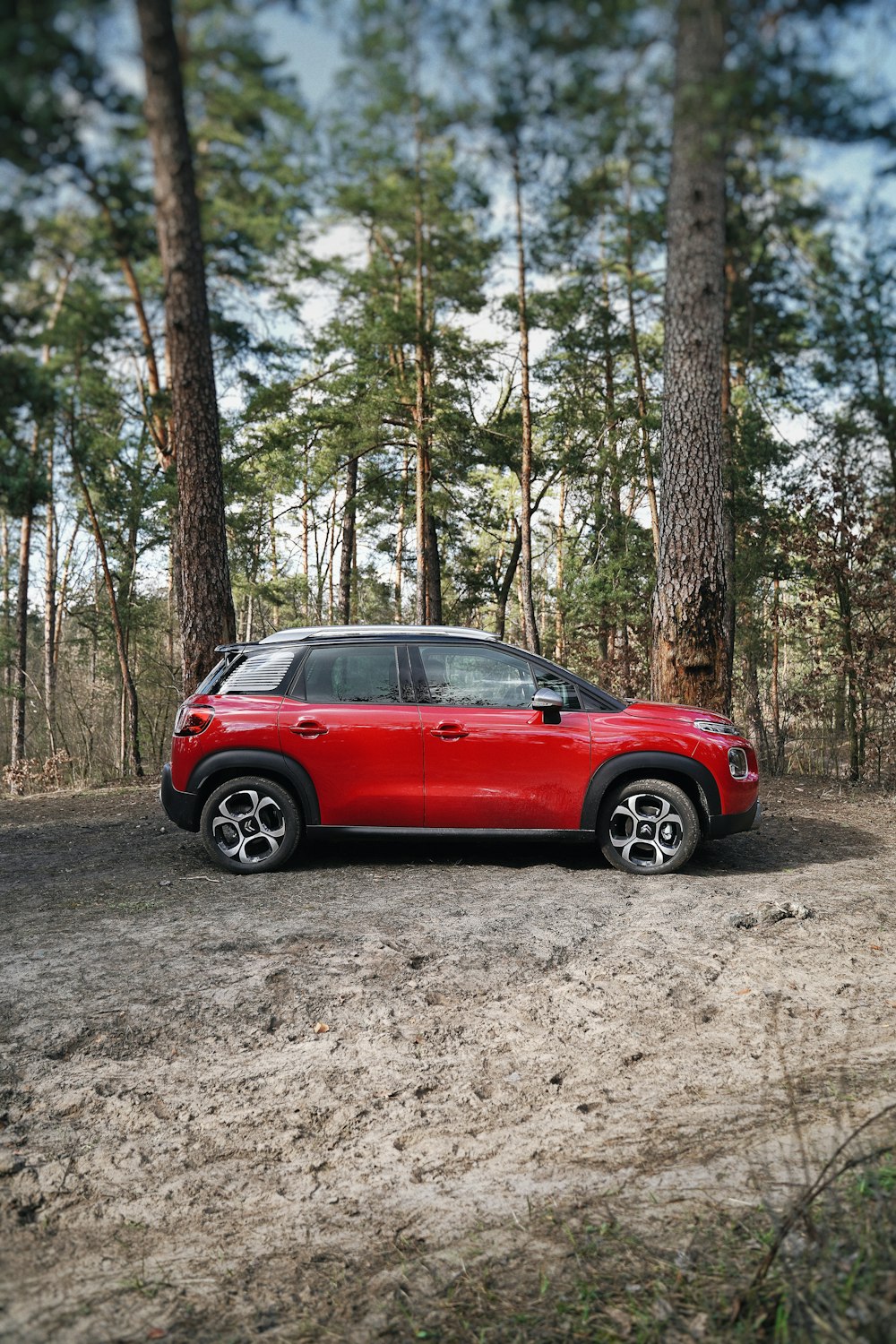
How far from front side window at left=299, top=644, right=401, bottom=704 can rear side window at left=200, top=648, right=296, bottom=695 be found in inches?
7.1

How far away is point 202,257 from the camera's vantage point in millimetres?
2383

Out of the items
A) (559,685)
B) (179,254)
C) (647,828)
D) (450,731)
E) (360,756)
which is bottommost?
(647,828)

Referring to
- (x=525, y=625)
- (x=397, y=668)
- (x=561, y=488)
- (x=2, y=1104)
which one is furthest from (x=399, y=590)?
(x=2, y=1104)

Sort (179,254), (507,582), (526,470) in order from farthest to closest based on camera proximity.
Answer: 1. (507,582)
2. (526,470)
3. (179,254)

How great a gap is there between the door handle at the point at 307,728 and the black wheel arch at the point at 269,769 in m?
0.21

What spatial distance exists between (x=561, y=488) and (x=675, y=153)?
22344 millimetres

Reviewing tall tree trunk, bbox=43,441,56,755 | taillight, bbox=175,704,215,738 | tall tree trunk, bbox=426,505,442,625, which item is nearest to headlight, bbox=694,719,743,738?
taillight, bbox=175,704,215,738

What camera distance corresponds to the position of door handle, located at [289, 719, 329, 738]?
260 inches

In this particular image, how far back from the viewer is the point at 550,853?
24.5 ft

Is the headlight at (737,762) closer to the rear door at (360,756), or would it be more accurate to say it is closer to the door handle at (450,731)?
the door handle at (450,731)

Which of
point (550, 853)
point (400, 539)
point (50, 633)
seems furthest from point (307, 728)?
point (400, 539)

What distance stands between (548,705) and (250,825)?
2.51 m

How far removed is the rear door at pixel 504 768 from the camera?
21.3 feet

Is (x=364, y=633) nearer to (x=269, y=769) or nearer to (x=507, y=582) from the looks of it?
(x=269, y=769)
